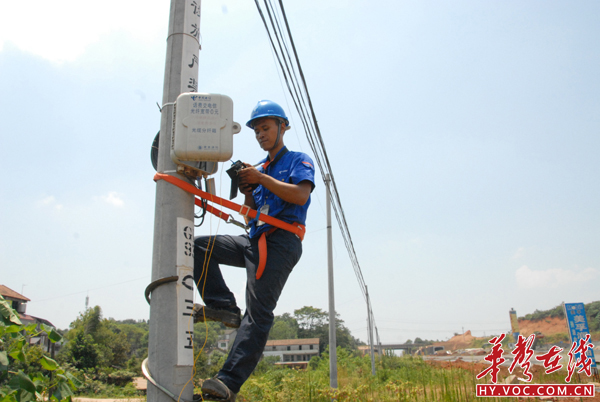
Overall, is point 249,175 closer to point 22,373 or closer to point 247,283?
Answer: point 247,283

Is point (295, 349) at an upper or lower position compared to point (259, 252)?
lower

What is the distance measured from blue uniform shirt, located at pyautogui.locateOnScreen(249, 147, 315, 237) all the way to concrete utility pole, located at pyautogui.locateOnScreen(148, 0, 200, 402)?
1.98 ft

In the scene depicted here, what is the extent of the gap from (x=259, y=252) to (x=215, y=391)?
736mm

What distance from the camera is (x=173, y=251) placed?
1791mm

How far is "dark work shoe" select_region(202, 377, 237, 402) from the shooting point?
175 centimetres

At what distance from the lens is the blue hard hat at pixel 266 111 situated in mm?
2668

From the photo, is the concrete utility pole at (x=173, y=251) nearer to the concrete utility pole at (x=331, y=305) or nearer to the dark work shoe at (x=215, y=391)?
the dark work shoe at (x=215, y=391)

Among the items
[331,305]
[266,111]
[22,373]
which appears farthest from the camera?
[331,305]

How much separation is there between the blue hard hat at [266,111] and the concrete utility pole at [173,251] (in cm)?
62

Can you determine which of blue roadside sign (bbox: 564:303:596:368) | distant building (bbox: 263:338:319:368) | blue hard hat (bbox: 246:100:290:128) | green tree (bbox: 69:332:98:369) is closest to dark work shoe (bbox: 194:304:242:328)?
blue hard hat (bbox: 246:100:290:128)

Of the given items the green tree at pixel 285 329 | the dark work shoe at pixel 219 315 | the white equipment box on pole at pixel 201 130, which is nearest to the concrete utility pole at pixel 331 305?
the dark work shoe at pixel 219 315

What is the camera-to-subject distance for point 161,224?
1.82 meters

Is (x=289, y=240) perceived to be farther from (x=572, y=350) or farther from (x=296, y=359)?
(x=296, y=359)

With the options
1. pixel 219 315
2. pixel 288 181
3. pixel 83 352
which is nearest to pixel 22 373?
pixel 219 315
